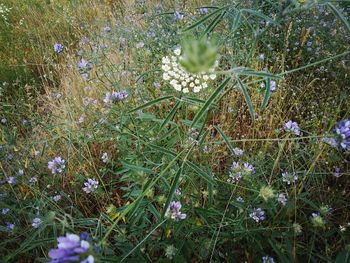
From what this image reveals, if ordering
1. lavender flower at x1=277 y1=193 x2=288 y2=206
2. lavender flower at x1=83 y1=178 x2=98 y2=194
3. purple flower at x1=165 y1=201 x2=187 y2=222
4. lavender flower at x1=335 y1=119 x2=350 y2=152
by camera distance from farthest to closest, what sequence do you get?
lavender flower at x1=83 y1=178 x2=98 y2=194
lavender flower at x1=277 y1=193 x2=288 y2=206
purple flower at x1=165 y1=201 x2=187 y2=222
lavender flower at x1=335 y1=119 x2=350 y2=152

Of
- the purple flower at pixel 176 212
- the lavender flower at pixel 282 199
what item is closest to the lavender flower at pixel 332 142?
the lavender flower at pixel 282 199

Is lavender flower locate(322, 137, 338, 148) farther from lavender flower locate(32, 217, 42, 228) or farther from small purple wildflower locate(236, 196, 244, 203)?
lavender flower locate(32, 217, 42, 228)

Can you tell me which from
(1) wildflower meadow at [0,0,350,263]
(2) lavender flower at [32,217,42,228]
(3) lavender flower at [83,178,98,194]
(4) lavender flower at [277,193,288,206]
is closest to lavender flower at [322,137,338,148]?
(1) wildflower meadow at [0,0,350,263]

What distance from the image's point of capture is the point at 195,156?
6.23 ft

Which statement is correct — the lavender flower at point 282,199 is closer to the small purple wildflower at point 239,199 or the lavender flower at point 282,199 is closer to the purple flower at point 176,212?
the small purple wildflower at point 239,199

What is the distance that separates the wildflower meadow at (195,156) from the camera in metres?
1.28

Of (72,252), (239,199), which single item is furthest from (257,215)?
(72,252)

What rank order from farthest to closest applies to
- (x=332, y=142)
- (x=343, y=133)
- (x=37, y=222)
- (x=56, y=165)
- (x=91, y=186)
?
(x=56, y=165) < (x=91, y=186) < (x=37, y=222) < (x=332, y=142) < (x=343, y=133)

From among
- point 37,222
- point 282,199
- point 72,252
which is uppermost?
point 282,199

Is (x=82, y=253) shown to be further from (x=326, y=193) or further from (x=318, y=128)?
(x=318, y=128)

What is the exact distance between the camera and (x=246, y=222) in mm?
1540

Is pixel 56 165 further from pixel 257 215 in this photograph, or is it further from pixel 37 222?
pixel 257 215

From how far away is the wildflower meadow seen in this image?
50.4 inches

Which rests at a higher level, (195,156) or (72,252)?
(195,156)
